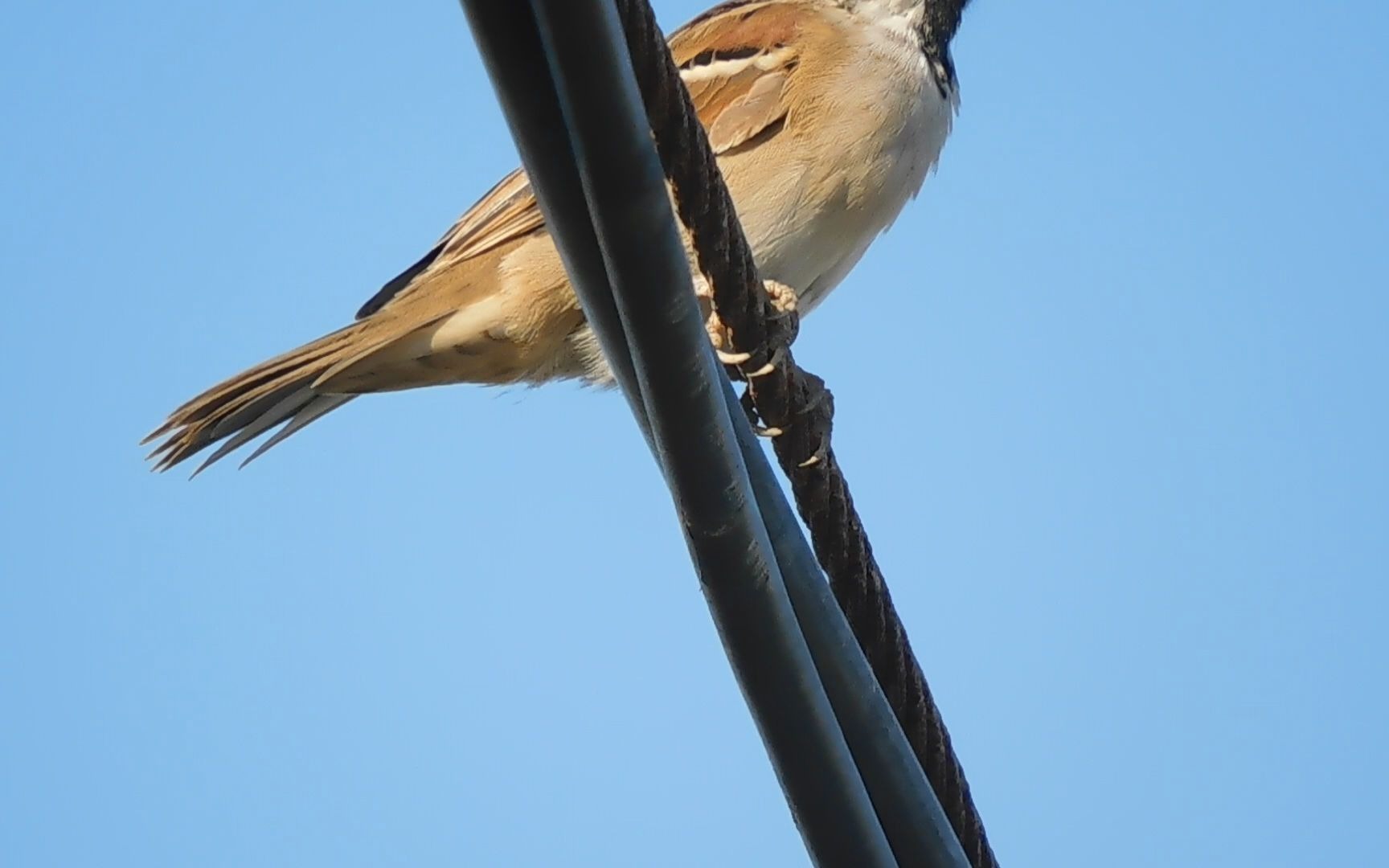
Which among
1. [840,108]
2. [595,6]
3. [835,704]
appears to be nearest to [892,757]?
[835,704]

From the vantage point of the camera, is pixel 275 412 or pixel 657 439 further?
pixel 275 412

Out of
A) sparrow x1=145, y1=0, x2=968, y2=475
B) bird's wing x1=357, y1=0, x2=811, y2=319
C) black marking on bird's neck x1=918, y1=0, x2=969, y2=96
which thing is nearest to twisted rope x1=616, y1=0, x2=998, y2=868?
sparrow x1=145, y1=0, x2=968, y2=475

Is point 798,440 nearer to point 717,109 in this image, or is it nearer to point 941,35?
point 717,109

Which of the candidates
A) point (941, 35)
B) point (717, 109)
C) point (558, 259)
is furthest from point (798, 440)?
point (941, 35)

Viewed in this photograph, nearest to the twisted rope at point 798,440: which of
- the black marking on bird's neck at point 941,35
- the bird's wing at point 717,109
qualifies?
the bird's wing at point 717,109

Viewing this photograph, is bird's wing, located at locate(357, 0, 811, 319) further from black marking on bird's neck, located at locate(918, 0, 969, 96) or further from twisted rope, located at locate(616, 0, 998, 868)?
twisted rope, located at locate(616, 0, 998, 868)

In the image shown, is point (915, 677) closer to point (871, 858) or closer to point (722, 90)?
point (871, 858)
